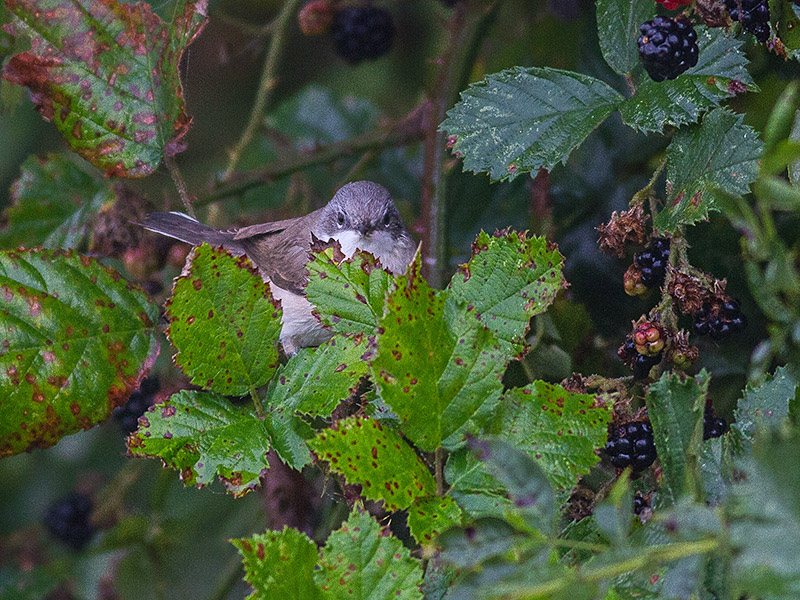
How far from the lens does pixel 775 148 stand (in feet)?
3.01

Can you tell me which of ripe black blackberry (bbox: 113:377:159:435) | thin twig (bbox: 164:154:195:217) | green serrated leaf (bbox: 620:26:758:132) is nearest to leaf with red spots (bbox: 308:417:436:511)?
green serrated leaf (bbox: 620:26:758:132)

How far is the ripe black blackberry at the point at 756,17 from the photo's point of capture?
5.48 feet

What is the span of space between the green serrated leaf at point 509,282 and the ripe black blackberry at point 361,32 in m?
2.11

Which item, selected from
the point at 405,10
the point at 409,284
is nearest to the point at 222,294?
the point at 409,284

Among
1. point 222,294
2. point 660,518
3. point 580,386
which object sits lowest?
point 580,386

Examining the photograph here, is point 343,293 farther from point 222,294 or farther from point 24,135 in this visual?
point 24,135

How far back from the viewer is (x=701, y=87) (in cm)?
177

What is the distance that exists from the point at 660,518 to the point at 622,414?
69 centimetres

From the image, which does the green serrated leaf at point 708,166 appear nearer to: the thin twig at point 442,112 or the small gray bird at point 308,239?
the thin twig at point 442,112

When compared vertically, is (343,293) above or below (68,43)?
below

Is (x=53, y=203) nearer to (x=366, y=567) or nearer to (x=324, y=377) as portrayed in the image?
(x=324, y=377)

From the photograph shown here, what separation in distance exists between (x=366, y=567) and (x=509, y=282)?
0.60 m

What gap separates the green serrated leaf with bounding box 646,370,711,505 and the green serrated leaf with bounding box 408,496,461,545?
33cm

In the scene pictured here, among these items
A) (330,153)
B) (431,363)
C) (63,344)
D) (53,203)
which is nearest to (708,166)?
(431,363)
